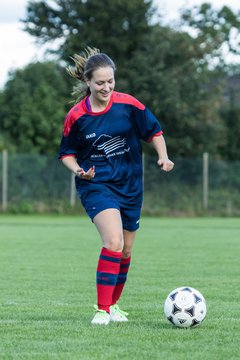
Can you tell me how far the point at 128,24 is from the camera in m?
43.5

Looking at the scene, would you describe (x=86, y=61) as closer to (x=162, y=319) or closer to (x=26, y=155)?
(x=162, y=319)

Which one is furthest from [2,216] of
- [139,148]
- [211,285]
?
[139,148]

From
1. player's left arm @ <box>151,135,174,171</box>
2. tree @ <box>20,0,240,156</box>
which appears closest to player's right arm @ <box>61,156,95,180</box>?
player's left arm @ <box>151,135,174,171</box>

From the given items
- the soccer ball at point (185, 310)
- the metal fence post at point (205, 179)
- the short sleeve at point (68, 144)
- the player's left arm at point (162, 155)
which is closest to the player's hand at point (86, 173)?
the short sleeve at point (68, 144)

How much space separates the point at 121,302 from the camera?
8719 mm

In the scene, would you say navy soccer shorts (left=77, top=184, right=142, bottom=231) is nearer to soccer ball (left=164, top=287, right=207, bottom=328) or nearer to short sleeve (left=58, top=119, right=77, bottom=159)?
short sleeve (left=58, top=119, right=77, bottom=159)

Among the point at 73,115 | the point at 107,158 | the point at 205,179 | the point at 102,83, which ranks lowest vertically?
the point at 205,179

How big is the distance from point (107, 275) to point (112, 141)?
1.06 metres

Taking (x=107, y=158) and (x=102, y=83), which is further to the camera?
(x=107, y=158)

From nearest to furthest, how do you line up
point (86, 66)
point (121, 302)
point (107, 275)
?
point (107, 275), point (86, 66), point (121, 302)

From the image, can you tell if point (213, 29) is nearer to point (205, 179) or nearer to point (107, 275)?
point (205, 179)

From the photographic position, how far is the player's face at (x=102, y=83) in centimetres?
713

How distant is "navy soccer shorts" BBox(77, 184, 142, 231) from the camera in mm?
7176

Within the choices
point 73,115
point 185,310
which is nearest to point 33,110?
point 73,115
